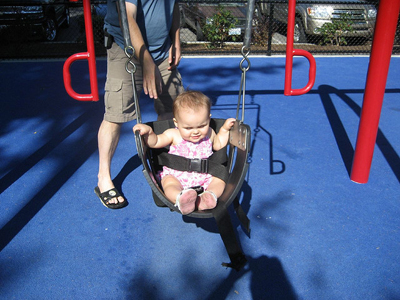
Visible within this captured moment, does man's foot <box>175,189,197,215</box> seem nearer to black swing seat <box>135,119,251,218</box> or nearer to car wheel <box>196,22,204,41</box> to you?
black swing seat <box>135,119,251,218</box>

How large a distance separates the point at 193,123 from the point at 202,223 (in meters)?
0.74

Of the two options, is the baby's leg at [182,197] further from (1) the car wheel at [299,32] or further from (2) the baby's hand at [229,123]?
(1) the car wheel at [299,32]

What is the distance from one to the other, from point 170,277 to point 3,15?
8.33m

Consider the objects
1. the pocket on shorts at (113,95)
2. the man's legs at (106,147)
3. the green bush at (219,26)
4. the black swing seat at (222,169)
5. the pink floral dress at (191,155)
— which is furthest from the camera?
the green bush at (219,26)

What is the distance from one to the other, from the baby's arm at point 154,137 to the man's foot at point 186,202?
18.1 inches

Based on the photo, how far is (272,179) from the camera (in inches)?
128

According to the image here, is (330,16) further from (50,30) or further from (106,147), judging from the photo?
(106,147)

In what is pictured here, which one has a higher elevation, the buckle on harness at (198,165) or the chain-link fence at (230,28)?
the chain-link fence at (230,28)

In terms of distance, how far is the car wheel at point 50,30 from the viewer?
30.9 ft

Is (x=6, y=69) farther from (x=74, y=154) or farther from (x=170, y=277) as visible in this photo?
(x=170, y=277)

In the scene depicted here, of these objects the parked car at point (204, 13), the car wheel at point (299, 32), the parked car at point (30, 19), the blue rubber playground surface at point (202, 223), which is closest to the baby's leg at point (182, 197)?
the blue rubber playground surface at point (202, 223)

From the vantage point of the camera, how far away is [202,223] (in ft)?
8.83

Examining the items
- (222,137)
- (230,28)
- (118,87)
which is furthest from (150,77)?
(230,28)

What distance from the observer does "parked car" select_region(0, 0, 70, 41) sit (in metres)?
8.51
